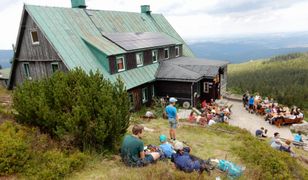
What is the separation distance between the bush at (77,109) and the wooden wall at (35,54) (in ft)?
28.7

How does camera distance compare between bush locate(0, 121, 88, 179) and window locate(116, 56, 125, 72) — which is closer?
bush locate(0, 121, 88, 179)

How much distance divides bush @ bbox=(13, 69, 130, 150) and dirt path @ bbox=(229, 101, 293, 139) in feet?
42.5

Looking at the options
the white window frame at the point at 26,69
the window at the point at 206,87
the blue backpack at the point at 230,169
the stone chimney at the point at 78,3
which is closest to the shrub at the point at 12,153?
the blue backpack at the point at 230,169

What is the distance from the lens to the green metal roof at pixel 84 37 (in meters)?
17.3

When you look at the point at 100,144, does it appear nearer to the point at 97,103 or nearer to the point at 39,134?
the point at 97,103

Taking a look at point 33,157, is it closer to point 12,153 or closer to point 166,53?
point 12,153

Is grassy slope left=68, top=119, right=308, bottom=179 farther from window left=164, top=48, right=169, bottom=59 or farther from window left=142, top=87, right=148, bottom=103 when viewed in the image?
window left=164, top=48, right=169, bottom=59

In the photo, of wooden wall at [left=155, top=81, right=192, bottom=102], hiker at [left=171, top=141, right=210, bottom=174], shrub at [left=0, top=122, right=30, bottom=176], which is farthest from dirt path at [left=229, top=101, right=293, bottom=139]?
shrub at [left=0, top=122, right=30, bottom=176]

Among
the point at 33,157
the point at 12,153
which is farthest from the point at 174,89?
the point at 12,153

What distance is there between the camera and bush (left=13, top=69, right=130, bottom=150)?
7879 millimetres

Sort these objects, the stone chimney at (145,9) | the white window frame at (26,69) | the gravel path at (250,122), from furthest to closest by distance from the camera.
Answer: the stone chimney at (145,9) → the white window frame at (26,69) → the gravel path at (250,122)

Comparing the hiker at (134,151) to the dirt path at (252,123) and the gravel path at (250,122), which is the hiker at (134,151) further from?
the dirt path at (252,123)

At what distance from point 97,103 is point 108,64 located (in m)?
10.8

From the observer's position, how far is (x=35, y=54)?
18766 millimetres
